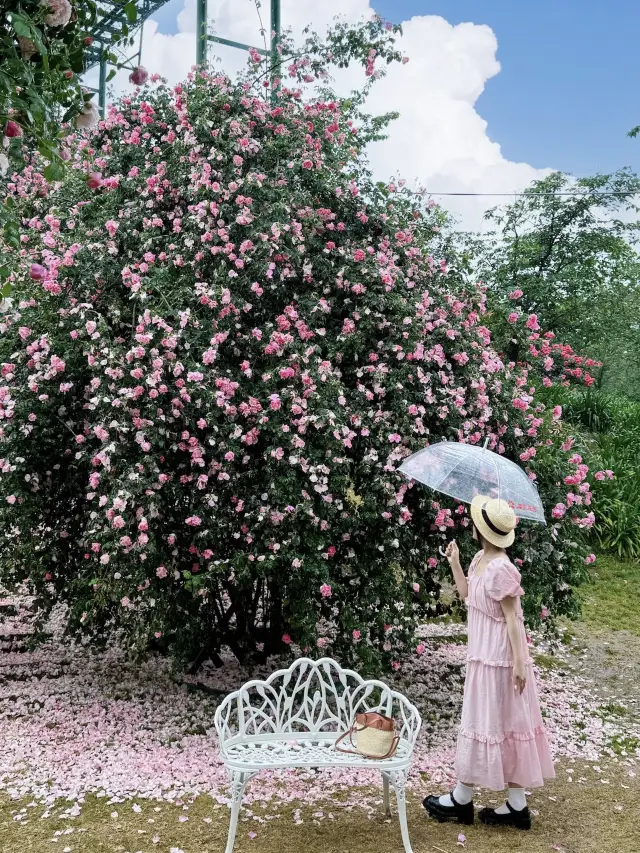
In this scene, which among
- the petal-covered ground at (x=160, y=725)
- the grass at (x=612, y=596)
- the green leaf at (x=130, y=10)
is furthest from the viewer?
the grass at (x=612, y=596)

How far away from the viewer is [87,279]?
16.2 feet

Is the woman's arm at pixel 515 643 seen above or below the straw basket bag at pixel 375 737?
above

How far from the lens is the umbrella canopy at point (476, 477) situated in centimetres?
384

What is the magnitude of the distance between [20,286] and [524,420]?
11.2 feet

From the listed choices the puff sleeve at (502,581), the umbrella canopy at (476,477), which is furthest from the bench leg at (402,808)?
the umbrella canopy at (476,477)

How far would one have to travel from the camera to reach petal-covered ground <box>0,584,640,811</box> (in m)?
4.12

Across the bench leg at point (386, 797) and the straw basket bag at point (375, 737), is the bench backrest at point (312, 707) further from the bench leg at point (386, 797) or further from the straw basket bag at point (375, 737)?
the bench leg at point (386, 797)

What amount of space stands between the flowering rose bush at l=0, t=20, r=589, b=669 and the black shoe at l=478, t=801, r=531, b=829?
3.41 feet

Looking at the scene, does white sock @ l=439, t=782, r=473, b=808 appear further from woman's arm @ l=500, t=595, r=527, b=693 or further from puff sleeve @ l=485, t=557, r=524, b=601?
puff sleeve @ l=485, t=557, r=524, b=601

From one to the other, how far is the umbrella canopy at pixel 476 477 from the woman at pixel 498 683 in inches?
6.0

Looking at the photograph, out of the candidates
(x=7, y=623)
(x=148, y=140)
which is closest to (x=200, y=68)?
(x=148, y=140)

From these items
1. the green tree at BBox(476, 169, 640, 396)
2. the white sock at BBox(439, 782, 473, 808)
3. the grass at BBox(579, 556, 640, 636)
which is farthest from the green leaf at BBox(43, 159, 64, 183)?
the green tree at BBox(476, 169, 640, 396)

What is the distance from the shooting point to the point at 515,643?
11.5ft

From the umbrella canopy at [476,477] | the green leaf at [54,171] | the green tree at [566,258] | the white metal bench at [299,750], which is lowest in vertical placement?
the white metal bench at [299,750]
